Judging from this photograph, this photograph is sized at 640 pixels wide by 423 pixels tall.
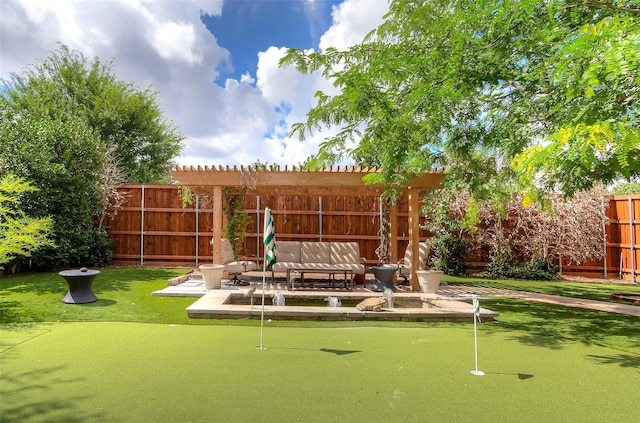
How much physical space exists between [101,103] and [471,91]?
16.9 meters

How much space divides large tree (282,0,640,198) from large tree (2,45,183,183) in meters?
13.3

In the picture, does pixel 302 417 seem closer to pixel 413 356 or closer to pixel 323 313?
pixel 413 356

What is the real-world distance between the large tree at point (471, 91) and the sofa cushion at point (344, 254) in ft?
8.33

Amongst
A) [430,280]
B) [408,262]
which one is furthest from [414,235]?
[430,280]

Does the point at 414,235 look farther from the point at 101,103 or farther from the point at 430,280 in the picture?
the point at 101,103

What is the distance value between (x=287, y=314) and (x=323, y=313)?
495 mm

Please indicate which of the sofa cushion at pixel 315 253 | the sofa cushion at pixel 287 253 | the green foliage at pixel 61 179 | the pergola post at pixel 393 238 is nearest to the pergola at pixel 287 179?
the pergola post at pixel 393 238

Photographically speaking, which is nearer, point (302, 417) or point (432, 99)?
point (302, 417)

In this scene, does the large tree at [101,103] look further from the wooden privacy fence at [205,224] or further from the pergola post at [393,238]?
the pergola post at [393,238]

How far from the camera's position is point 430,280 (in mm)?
6832

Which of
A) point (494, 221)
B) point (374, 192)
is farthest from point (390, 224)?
point (494, 221)

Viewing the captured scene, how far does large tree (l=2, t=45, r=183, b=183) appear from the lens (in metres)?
16.0

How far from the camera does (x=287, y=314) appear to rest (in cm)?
498

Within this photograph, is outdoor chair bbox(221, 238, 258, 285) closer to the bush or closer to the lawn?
the lawn
